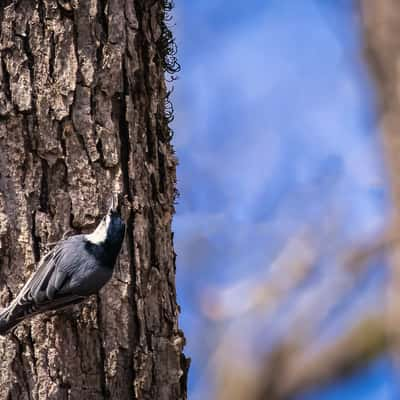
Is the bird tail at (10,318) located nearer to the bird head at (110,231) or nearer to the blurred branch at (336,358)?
the bird head at (110,231)

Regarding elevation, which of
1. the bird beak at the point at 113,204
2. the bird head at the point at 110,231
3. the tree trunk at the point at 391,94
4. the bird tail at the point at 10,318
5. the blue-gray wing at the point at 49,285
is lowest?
the bird tail at the point at 10,318

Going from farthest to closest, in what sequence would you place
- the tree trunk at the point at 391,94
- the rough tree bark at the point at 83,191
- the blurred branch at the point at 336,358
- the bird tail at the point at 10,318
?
the blurred branch at the point at 336,358, the tree trunk at the point at 391,94, the rough tree bark at the point at 83,191, the bird tail at the point at 10,318

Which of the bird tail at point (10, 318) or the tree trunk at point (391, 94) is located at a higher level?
the tree trunk at point (391, 94)

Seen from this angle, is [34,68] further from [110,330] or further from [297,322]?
[297,322]

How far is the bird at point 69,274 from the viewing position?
2.11 m

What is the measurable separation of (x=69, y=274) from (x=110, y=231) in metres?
0.17

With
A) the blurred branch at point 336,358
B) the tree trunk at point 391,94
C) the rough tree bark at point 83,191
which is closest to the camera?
the rough tree bark at point 83,191

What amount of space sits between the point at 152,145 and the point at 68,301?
57 centimetres

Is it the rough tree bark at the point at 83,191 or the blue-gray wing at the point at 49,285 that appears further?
the rough tree bark at the point at 83,191

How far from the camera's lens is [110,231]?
2.17 metres

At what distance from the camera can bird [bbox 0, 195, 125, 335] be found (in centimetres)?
211

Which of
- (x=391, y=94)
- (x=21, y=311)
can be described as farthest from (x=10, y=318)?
(x=391, y=94)

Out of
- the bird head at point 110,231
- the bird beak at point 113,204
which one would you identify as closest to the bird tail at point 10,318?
the bird head at point 110,231

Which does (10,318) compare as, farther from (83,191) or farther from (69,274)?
(83,191)
